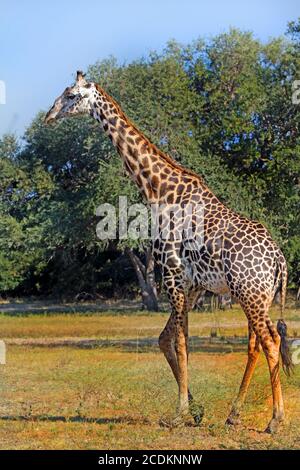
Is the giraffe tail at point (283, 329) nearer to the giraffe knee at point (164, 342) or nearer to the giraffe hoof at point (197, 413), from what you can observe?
the giraffe hoof at point (197, 413)

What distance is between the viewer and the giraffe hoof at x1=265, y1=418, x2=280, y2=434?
305 inches

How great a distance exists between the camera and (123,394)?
10570mm

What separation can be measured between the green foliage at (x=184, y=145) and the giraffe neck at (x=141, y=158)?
1509 cm

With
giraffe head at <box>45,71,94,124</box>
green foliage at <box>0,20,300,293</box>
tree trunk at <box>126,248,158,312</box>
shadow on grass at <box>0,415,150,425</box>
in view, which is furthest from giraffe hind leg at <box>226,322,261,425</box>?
tree trunk at <box>126,248,158,312</box>

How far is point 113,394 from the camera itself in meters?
10.6

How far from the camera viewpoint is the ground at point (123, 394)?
25.0 feet

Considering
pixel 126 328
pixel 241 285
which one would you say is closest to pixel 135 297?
pixel 126 328

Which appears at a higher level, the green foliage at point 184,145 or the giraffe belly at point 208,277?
the green foliage at point 184,145

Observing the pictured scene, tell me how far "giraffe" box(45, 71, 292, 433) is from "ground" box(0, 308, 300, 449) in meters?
0.48

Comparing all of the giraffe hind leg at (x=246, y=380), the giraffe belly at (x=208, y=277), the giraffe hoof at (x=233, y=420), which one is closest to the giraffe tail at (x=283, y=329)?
the giraffe hind leg at (x=246, y=380)

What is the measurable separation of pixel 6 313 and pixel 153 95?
31.4 feet

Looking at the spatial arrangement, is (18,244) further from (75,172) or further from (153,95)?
(153,95)

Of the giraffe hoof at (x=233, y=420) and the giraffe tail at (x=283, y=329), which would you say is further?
the giraffe tail at (x=283, y=329)

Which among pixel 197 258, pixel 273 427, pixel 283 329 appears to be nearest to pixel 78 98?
pixel 197 258
